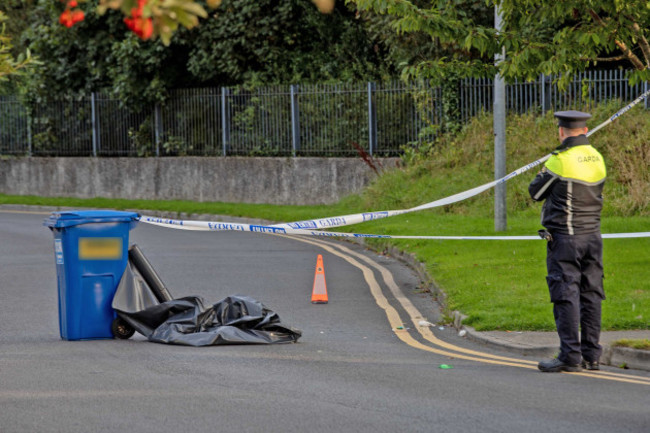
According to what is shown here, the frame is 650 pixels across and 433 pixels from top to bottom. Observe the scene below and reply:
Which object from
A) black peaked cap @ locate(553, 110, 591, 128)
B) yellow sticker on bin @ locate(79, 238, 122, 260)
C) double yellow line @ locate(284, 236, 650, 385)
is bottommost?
double yellow line @ locate(284, 236, 650, 385)

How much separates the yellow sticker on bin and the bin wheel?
0.56m

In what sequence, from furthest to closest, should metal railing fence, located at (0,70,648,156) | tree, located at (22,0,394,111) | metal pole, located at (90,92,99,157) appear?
metal pole, located at (90,92,99,157), tree, located at (22,0,394,111), metal railing fence, located at (0,70,648,156)

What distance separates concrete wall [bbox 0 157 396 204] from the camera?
25.0 meters

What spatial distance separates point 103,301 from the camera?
9328 millimetres

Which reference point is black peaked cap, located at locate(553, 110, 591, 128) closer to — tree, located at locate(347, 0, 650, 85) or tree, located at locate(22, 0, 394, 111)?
tree, located at locate(347, 0, 650, 85)

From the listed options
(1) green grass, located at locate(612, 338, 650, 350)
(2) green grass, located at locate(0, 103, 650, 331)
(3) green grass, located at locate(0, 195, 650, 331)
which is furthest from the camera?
(2) green grass, located at locate(0, 103, 650, 331)

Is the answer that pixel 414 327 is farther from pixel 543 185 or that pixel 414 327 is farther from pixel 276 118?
pixel 276 118

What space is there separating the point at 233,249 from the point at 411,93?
28.0ft

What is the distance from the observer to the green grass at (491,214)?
10.5 m

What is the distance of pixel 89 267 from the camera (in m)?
9.29

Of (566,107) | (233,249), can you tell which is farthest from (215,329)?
(566,107)

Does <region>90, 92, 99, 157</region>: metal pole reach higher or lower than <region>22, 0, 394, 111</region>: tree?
lower

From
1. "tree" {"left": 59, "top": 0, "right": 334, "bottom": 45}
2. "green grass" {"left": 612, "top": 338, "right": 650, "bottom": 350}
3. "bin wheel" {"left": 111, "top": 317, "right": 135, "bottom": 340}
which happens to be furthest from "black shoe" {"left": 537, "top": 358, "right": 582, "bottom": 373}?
"tree" {"left": 59, "top": 0, "right": 334, "bottom": 45}

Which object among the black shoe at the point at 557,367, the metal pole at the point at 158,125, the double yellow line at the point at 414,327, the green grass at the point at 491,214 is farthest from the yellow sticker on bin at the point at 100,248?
the metal pole at the point at 158,125
